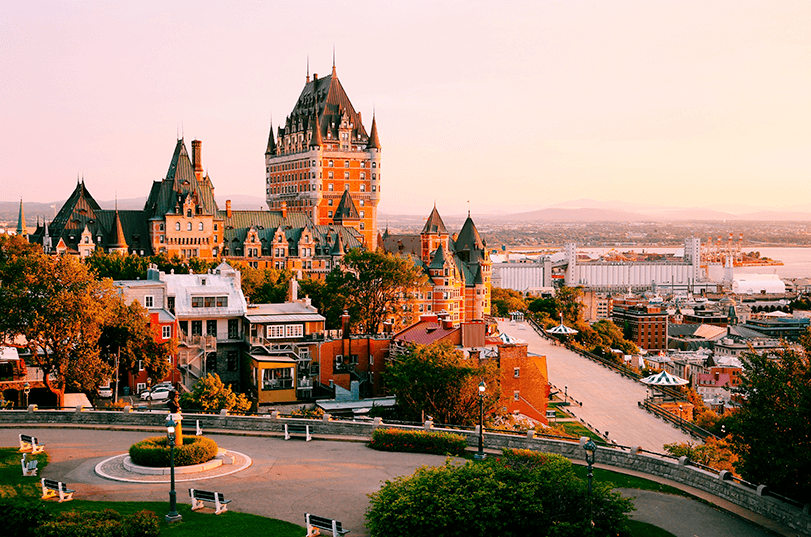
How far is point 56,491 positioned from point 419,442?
13.6 meters

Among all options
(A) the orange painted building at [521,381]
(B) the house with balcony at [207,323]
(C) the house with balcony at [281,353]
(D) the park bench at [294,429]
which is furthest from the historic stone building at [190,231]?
(D) the park bench at [294,429]

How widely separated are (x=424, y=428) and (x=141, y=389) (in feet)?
78.1

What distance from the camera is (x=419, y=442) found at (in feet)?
115

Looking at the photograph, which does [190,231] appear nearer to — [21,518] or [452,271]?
[452,271]

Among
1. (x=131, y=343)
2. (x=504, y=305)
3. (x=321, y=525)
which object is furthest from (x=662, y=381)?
(x=504, y=305)

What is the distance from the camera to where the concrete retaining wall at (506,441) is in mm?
26953

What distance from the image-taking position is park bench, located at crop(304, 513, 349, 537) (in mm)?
24938

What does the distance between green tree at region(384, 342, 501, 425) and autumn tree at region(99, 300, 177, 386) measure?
1508cm

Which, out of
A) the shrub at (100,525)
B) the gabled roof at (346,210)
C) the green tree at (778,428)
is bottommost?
the shrub at (100,525)

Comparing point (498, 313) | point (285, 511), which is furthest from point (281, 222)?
point (285, 511)

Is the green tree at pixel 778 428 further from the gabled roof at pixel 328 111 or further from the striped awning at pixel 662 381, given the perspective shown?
the gabled roof at pixel 328 111

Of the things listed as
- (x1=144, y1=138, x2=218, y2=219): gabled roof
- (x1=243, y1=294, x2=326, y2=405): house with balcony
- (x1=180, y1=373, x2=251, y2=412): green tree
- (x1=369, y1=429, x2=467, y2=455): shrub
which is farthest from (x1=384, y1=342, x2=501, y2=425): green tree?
(x1=144, y1=138, x2=218, y2=219): gabled roof

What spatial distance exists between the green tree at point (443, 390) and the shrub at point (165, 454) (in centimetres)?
1399

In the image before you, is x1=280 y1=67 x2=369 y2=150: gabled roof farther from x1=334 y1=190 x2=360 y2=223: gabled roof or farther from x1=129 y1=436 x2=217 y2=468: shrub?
x1=129 y1=436 x2=217 y2=468: shrub
